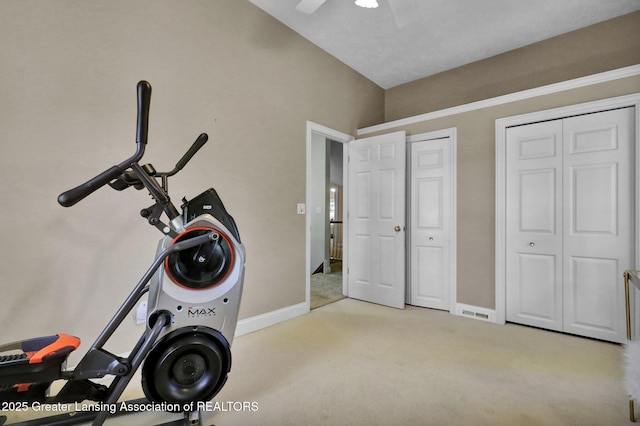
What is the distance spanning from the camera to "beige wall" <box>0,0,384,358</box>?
161 centimetres

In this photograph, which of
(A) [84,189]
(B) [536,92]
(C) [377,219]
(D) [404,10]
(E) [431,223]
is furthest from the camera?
(C) [377,219]

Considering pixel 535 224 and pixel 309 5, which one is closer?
pixel 309 5

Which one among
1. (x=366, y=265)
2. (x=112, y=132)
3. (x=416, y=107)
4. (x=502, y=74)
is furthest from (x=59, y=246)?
(x=502, y=74)

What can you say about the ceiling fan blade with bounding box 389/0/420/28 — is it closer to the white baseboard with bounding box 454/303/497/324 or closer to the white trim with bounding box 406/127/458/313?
the white trim with bounding box 406/127/458/313

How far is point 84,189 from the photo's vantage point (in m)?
1.07

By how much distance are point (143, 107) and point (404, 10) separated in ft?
5.99

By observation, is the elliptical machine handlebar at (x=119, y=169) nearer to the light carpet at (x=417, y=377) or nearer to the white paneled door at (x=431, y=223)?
the light carpet at (x=417, y=377)

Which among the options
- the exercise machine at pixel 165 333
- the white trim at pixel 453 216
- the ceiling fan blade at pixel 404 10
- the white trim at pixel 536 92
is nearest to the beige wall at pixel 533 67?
the white trim at pixel 536 92

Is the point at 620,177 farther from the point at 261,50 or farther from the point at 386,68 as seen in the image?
the point at 261,50

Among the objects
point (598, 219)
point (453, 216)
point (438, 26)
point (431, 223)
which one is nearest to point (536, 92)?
point (438, 26)

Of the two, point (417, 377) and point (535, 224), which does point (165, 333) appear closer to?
point (417, 377)

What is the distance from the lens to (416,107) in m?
4.02

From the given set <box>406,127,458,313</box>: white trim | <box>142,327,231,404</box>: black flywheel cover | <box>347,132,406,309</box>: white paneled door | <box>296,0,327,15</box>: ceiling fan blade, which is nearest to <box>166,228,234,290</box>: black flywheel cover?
<box>142,327,231,404</box>: black flywheel cover

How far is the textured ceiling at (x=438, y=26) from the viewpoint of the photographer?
2.58 meters
